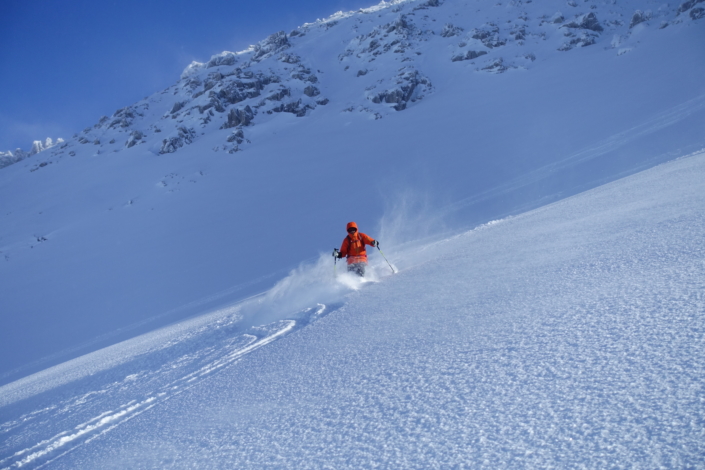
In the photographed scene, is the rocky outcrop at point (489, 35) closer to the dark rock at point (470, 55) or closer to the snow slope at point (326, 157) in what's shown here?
the snow slope at point (326, 157)

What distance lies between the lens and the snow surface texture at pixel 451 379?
1644 mm

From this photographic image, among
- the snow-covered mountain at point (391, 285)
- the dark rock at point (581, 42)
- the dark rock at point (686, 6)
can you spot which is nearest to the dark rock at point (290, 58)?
the snow-covered mountain at point (391, 285)

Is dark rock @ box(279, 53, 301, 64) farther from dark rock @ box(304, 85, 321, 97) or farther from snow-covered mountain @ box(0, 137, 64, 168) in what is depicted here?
snow-covered mountain @ box(0, 137, 64, 168)

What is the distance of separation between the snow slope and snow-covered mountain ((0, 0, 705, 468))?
200 millimetres

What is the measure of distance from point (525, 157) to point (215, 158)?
23.5 m

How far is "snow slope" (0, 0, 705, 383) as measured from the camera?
1221 centimetres

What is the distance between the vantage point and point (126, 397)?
391 centimetres

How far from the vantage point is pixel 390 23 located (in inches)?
2127

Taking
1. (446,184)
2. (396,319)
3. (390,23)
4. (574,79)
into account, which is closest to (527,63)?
(574,79)

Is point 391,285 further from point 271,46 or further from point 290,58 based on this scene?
point 271,46

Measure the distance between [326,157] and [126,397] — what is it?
23.3 metres

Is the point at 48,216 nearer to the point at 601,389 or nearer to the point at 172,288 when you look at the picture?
the point at 172,288

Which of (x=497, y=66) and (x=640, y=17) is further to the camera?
(x=497, y=66)

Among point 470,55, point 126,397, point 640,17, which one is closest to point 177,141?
point 470,55
